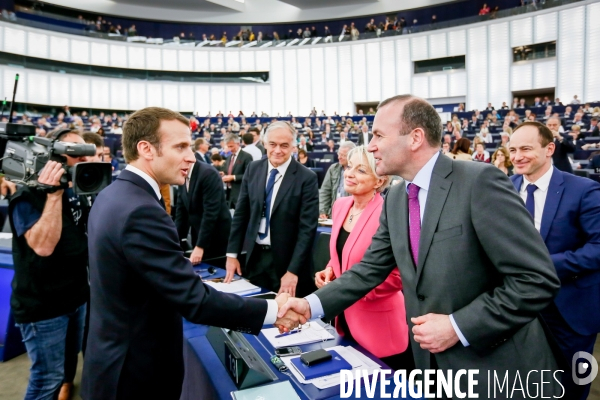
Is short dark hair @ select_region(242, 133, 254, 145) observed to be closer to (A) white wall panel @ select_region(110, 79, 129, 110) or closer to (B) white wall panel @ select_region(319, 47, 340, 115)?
(B) white wall panel @ select_region(319, 47, 340, 115)

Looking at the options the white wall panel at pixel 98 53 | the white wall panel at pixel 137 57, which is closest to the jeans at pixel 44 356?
the white wall panel at pixel 98 53

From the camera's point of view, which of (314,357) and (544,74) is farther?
(544,74)

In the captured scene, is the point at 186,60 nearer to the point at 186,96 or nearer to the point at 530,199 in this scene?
the point at 186,96

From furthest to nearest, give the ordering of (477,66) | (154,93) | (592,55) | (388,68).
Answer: (154,93) < (388,68) < (477,66) < (592,55)

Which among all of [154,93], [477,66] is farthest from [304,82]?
[477,66]

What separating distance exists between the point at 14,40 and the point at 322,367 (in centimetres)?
2400

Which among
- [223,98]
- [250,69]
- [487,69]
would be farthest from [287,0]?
[487,69]

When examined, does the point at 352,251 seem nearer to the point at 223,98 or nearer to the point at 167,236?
the point at 167,236

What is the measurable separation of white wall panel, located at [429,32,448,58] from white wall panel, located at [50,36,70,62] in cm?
1942

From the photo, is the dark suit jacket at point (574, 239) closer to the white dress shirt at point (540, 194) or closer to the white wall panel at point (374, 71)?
the white dress shirt at point (540, 194)

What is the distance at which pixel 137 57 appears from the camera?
73.9 ft

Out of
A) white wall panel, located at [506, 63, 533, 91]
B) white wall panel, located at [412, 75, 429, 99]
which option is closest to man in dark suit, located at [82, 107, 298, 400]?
white wall panel, located at [506, 63, 533, 91]

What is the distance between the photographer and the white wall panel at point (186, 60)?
23.3 m

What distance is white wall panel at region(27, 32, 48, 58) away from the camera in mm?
19469
